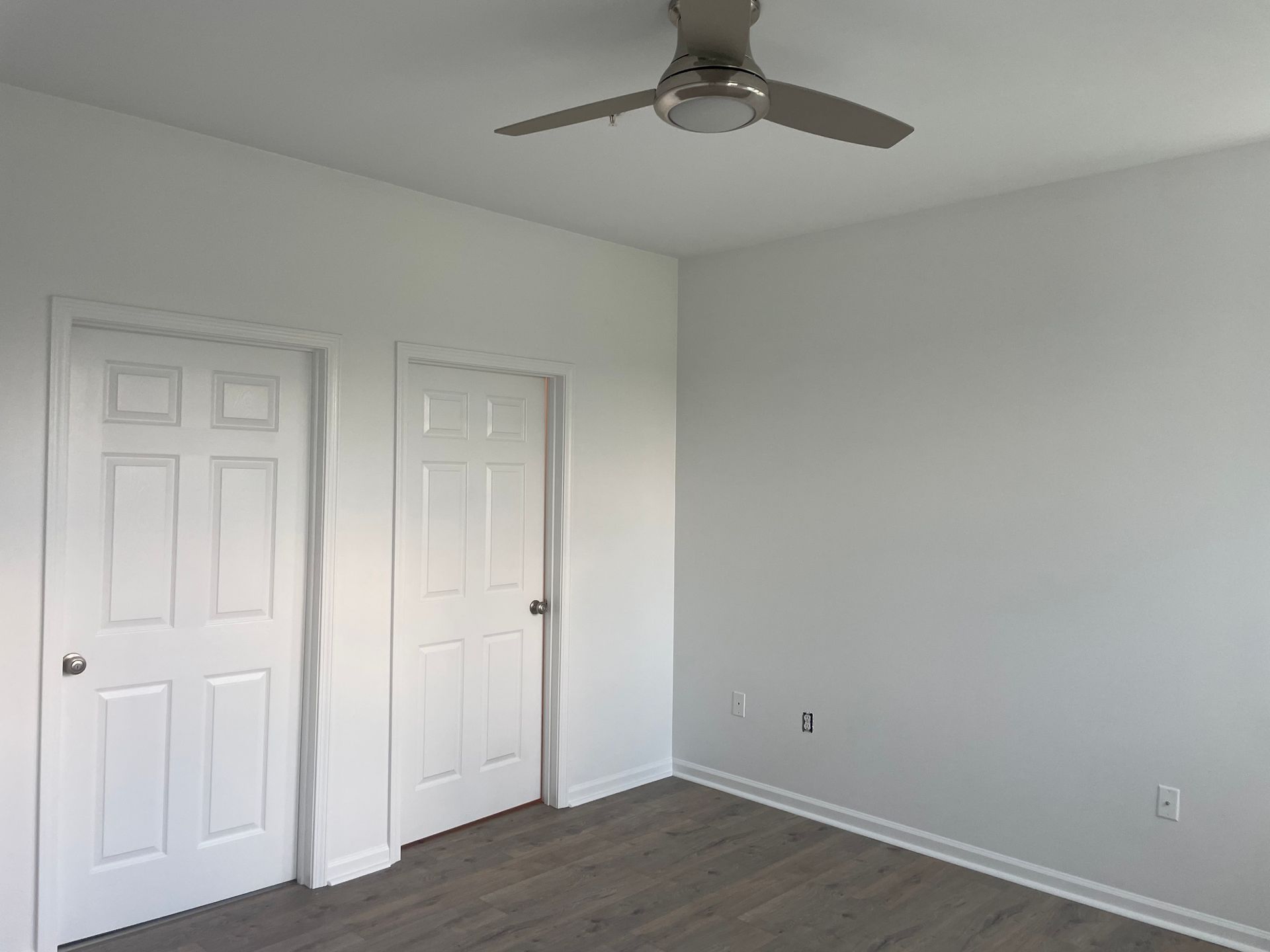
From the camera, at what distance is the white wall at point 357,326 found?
2.66 meters

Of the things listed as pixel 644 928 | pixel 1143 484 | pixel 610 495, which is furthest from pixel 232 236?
pixel 1143 484

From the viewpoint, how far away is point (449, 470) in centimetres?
385

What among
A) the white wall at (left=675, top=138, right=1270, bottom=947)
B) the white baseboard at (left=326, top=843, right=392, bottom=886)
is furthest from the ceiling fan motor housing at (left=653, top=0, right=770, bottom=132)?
the white baseboard at (left=326, top=843, right=392, bottom=886)

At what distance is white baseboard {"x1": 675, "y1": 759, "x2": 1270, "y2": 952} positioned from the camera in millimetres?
2996

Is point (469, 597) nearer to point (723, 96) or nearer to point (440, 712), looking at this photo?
point (440, 712)

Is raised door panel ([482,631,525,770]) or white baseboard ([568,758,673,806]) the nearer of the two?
raised door panel ([482,631,525,770])

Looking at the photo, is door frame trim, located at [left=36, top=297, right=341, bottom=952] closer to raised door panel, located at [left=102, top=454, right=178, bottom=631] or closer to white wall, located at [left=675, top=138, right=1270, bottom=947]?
raised door panel, located at [left=102, top=454, right=178, bottom=631]

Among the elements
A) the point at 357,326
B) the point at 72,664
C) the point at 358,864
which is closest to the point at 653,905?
the point at 358,864

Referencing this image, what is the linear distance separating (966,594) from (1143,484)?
30.1 inches

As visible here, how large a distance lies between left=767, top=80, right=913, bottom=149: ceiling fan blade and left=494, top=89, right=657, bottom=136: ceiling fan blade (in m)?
0.28

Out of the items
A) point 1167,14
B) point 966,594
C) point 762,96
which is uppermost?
point 1167,14

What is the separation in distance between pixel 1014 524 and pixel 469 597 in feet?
7.31

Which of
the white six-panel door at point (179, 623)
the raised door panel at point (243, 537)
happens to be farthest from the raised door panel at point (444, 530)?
the raised door panel at point (243, 537)

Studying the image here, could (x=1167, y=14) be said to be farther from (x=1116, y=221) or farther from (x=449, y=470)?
(x=449, y=470)
